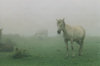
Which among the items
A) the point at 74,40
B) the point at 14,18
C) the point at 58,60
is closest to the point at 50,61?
the point at 58,60

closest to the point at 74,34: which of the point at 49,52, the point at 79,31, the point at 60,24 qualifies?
the point at 79,31

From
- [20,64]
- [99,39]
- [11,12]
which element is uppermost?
[11,12]

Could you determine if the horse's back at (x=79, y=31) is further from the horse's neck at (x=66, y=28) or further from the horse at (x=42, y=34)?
the horse at (x=42, y=34)

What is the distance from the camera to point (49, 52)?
4000 millimetres

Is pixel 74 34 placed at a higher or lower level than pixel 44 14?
lower

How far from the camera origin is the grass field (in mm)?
3979

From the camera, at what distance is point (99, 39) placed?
3984mm

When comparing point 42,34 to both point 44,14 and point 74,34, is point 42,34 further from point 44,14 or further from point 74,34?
point 74,34

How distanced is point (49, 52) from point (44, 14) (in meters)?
0.40

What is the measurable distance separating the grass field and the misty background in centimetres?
8

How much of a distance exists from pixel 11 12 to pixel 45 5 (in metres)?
0.36

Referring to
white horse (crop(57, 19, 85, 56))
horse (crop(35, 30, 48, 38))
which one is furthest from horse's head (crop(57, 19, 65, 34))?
horse (crop(35, 30, 48, 38))

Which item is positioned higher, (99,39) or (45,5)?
(45,5)

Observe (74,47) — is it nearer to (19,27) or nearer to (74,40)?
(74,40)
